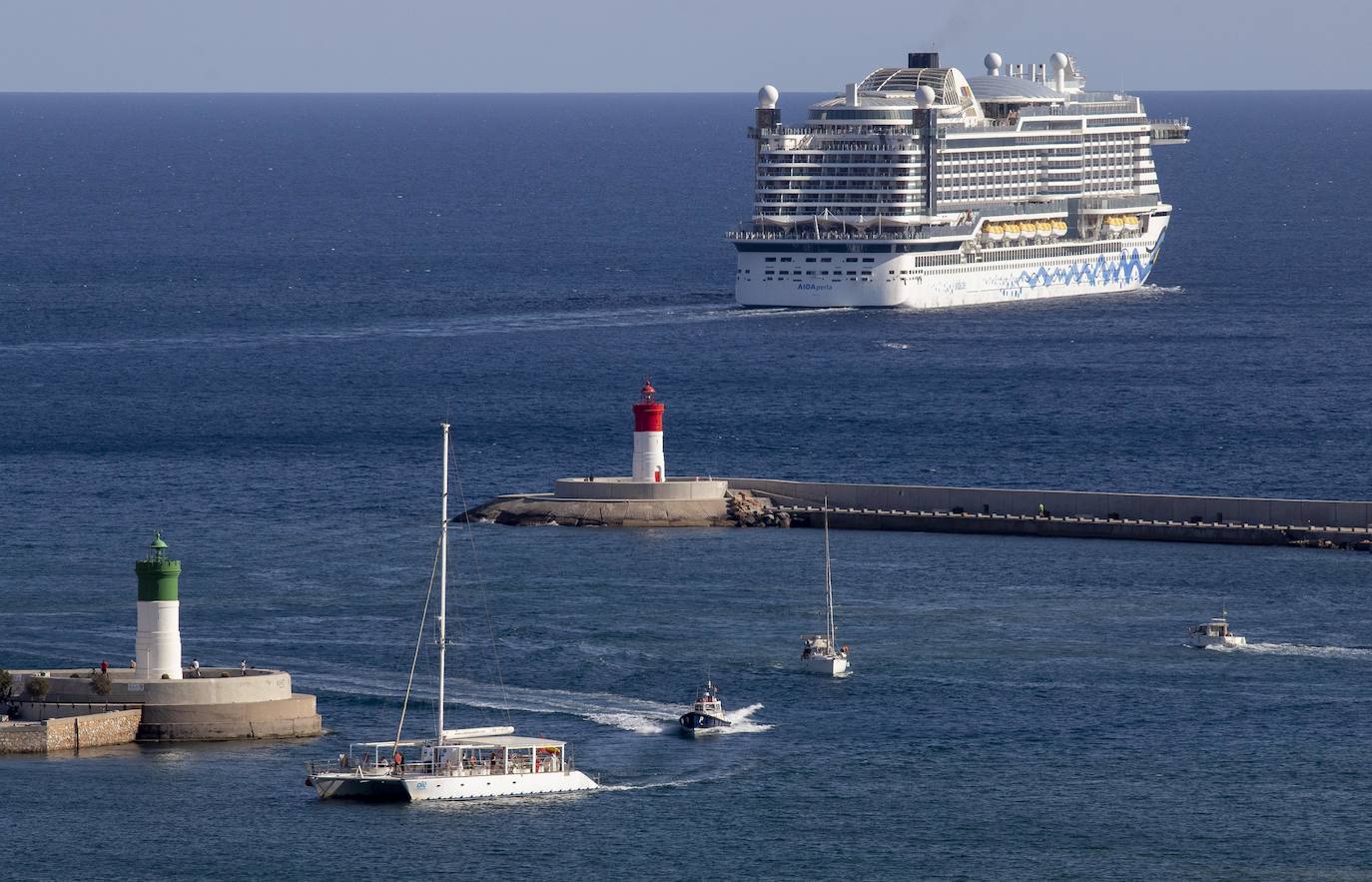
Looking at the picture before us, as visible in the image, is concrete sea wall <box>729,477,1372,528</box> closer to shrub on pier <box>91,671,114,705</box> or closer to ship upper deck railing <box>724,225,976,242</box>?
shrub on pier <box>91,671,114,705</box>

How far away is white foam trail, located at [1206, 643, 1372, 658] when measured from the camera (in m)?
60.8

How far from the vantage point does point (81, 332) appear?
399 feet

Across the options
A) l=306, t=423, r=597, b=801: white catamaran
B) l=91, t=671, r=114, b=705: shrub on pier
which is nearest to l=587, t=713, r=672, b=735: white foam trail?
l=306, t=423, r=597, b=801: white catamaran

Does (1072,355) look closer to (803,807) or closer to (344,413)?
(344,413)

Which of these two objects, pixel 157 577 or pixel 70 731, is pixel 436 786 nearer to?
pixel 70 731

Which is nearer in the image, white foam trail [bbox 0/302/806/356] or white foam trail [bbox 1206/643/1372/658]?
white foam trail [bbox 1206/643/1372/658]

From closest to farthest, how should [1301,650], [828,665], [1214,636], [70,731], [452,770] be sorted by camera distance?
[452,770], [70,731], [828,665], [1301,650], [1214,636]

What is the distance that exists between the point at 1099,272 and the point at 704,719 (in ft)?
302

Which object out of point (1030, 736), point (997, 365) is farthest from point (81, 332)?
point (1030, 736)

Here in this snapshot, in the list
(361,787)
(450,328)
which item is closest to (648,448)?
(361,787)

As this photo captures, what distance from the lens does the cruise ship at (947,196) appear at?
129 meters

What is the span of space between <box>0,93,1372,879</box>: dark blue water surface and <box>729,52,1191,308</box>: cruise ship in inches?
Answer: 97.5

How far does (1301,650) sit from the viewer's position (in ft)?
201

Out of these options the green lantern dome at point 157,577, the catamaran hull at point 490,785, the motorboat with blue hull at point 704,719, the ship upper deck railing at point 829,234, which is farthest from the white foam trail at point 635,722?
the ship upper deck railing at point 829,234
